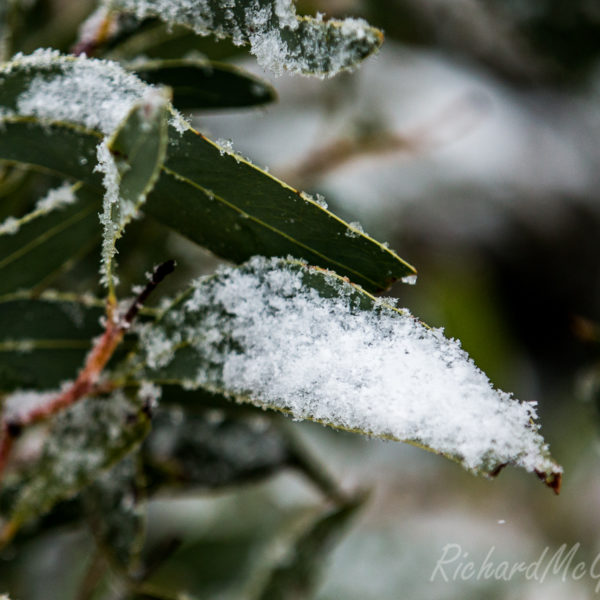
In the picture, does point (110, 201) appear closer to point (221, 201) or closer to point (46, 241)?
point (221, 201)

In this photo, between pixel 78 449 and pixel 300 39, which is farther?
pixel 78 449

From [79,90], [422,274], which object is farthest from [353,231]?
[422,274]

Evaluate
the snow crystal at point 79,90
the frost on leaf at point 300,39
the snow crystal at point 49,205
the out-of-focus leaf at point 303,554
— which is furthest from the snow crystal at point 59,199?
the out-of-focus leaf at point 303,554

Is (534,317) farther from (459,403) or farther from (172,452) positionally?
(459,403)

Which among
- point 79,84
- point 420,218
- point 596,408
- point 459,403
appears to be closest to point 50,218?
point 79,84

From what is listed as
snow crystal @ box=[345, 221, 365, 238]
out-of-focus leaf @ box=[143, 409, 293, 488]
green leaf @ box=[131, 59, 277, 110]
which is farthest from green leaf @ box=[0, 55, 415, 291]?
out-of-focus leaf @ box=[143, 409, 293, 488]

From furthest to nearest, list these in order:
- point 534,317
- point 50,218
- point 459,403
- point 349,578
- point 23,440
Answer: point 534,317 → point 349,578 → point 23,440 → point 50,218 → point 459,403
